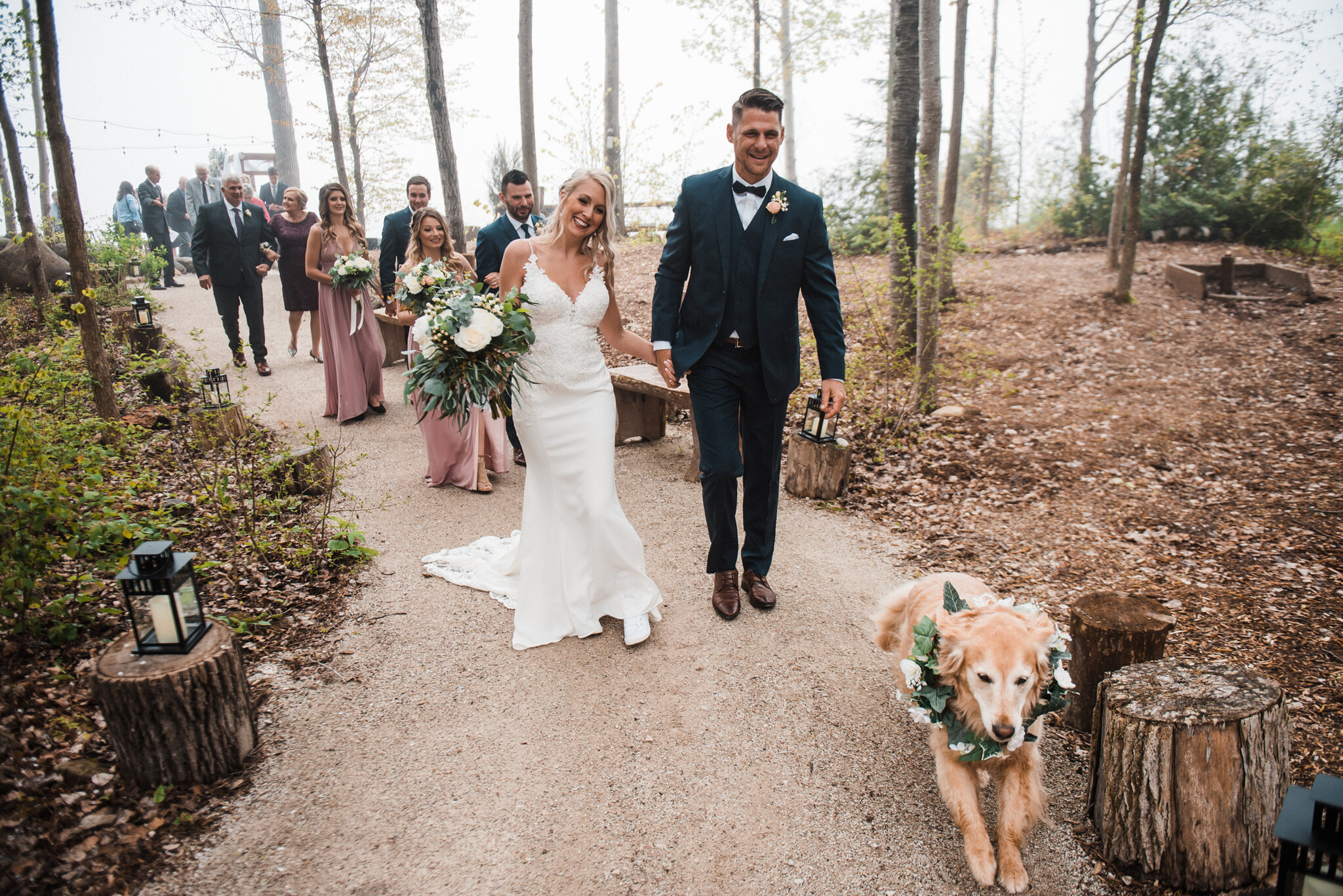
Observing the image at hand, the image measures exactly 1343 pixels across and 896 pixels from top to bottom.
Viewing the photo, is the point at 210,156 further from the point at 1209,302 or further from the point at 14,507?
the point at 1209,302

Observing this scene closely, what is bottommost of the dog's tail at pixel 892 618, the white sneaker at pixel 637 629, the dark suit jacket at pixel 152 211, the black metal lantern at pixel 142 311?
the white sneaker at pixel 637 629

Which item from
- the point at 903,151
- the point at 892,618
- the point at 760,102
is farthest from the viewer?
the point at 903,151

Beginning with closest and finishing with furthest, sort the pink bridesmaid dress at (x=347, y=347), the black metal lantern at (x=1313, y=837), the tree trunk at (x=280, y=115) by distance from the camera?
1. the black metal lantern at (x=1313, y=837)
2. the pink bridesmaid dress at (x=347, y=347)
3. the tree trunk at (x=280, y=115)

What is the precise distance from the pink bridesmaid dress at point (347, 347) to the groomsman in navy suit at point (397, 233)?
39 cm

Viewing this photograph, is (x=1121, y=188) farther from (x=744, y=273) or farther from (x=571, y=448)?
(x=571, y=448)

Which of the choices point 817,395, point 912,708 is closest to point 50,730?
point 912,708

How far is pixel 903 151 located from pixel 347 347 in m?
6.25

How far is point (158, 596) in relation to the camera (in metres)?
2.61

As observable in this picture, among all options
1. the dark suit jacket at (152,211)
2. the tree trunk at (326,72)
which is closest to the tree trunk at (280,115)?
the dark suit jacket at (152,211)

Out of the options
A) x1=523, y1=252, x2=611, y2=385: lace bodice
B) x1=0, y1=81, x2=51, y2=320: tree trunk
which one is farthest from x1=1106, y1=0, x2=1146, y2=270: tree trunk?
x1=0, y1=81, x2=51, y2=320: tree trunk

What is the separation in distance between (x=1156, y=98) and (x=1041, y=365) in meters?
8.64

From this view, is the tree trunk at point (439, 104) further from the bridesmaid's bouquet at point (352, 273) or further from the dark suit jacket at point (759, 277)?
the dark suit jacket at point (759, 277)

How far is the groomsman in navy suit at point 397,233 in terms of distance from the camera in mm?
7656

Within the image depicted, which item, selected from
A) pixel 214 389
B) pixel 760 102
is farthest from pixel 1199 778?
pixel 214 389
